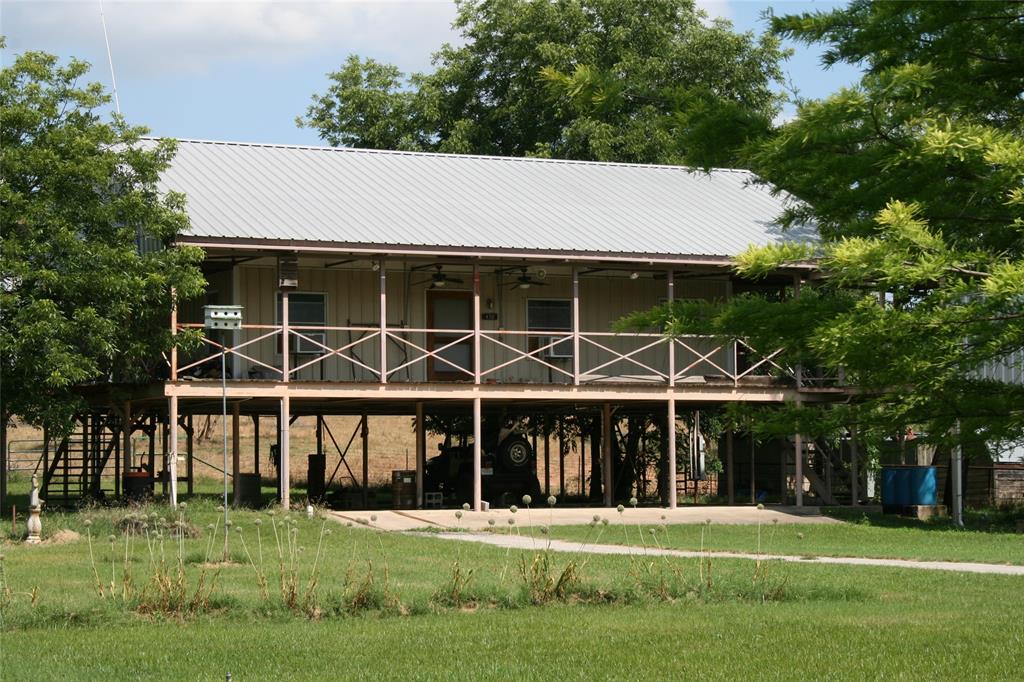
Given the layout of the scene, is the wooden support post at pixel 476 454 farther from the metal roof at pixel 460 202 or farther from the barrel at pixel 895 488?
the barrel at pixel 895 488

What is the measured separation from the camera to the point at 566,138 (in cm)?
4225

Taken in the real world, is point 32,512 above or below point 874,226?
below

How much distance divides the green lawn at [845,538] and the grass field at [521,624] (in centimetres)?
312

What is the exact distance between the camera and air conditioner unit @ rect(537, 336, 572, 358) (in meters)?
29.0

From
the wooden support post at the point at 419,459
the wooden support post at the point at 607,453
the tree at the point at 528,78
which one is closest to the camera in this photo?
the wooden support post at the point at 419,459

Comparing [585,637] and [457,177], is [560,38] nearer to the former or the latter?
[457,177]

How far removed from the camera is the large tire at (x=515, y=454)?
29.4 metres

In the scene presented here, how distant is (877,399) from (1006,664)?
427 cm

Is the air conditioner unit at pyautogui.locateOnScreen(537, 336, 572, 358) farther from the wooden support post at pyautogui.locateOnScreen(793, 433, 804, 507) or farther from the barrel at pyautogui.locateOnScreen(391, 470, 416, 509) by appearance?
the wooden support post at pyautogui.locateOnScreen(793, 433, 804, 507)

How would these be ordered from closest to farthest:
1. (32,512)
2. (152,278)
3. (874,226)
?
1. (874,226)
2. (32,512)
3. (152,278)

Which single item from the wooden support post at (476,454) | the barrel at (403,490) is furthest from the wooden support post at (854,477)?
the barrel at (403,490)

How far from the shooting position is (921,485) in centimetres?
2786

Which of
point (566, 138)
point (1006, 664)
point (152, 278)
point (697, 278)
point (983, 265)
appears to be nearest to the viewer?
point (983, 265)

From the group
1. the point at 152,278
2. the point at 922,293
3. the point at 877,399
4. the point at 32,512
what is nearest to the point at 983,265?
the point at 922,293
